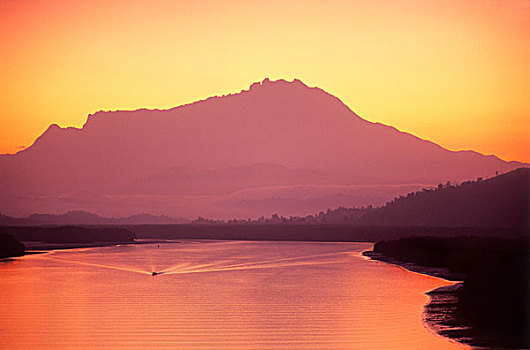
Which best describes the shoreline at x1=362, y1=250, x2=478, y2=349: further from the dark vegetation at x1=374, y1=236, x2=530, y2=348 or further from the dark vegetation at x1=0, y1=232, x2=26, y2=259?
the dark vegetation at x1=0, y1=232, x2=26, y2=259

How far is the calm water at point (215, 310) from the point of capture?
1330 inches

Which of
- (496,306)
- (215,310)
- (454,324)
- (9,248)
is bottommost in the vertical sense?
(215,310)

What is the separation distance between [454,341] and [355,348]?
12.8 ft

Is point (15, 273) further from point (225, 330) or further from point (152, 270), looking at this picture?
point (225, 330)

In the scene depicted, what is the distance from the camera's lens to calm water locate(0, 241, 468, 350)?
33.8 meters

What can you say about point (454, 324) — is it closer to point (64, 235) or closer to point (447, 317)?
point (447, 317)

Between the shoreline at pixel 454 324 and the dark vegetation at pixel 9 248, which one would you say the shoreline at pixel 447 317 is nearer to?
the shoreline at pixel 454 324

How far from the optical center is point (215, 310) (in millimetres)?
44906

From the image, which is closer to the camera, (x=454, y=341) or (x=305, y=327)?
(x=454, y=341)

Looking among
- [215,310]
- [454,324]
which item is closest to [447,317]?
[454,324]

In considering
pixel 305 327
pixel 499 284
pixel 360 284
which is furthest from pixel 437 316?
pixel 360 284

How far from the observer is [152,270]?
268 ft

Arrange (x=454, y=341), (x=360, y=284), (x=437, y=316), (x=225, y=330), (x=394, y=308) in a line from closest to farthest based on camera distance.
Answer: (x=454, y=341)
(x=225, y=330)
(x=437, y=316)
(x=394, y=308)
(x=360, y=284)

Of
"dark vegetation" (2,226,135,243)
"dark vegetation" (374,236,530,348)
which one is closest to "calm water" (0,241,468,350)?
"dark vegetation" (374,236,530,348)
